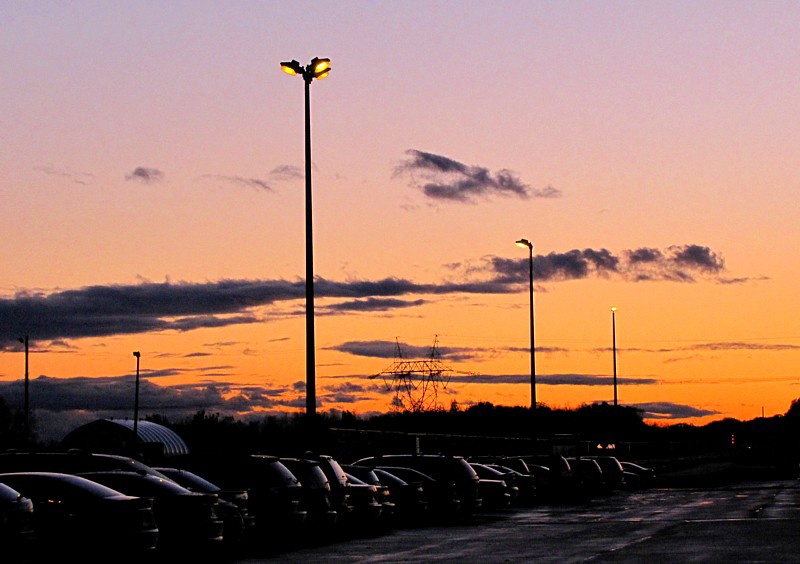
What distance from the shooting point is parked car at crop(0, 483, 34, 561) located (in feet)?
51.6

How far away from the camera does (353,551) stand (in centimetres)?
2206

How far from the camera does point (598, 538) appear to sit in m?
24.4

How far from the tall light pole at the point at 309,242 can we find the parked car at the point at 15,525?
13138 millimetres

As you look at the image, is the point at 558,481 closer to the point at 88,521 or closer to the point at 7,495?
the point at 88,521

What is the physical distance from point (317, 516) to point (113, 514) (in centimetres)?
752

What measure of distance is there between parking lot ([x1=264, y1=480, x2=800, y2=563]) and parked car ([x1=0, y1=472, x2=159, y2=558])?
11.0 ft

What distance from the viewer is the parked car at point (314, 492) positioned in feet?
80.1

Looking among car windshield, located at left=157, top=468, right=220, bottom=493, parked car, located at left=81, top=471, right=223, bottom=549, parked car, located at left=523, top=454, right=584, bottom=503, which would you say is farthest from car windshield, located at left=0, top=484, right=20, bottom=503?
parked car, located at left=523, top=454, right=584, bottom=503

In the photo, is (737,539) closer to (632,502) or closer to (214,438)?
(632,502)

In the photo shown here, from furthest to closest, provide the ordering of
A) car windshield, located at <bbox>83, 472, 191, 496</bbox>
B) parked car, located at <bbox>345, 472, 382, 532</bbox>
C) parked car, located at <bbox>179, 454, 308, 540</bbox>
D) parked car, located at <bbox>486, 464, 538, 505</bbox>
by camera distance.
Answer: parked car, located at <bbox>486, 464, 538, 505</bbox> < parked car, located at <bbox>345, 472, 382, 532</bbox> < parked car, located at <bbox>179, 454, 308, 540</bbox> < car windshield, located at <bbox>83, 472, 191, 496</bbox>

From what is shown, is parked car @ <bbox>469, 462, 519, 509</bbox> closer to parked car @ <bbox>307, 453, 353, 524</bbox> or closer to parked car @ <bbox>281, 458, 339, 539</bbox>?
parked car @ <bbox>307, 453, 353, 524</bbox>

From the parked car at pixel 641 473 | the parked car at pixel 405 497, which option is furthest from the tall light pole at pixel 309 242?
the parked car at pixel 641 473

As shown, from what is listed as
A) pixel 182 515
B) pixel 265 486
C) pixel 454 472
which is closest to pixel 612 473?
pixel 454 472

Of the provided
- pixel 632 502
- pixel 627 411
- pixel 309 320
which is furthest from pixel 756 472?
pixel 627 411
